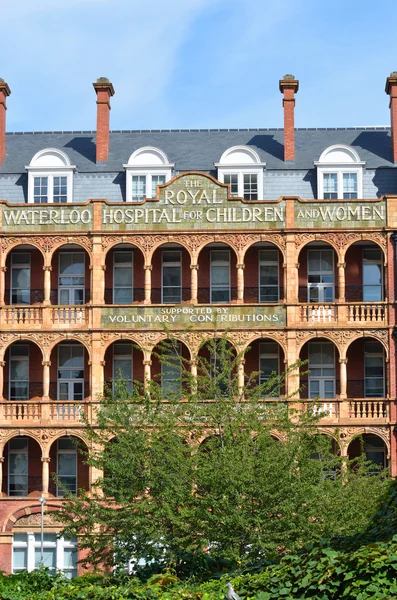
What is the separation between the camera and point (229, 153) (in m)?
50.1

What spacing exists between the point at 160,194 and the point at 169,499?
62.2 feet

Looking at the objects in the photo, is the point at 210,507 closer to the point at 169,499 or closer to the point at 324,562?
the point at 169,499

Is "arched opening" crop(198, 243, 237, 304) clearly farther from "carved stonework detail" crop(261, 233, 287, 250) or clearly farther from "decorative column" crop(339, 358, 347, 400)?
"decorative column" crop(339, 358, 347, 400)

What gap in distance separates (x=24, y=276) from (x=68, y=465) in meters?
7.67

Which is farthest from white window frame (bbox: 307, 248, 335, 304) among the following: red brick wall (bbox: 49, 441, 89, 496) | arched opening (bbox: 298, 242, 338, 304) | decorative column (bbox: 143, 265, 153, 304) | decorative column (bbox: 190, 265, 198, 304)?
red brick wall (bbox: 49, 441, 89, 496)

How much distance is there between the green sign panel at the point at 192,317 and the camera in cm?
4769

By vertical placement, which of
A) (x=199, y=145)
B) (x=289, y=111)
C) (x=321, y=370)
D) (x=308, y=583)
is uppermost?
(x=289, y=111)

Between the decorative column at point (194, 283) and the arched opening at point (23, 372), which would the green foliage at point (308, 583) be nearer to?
the decorative column at point (194, 283)

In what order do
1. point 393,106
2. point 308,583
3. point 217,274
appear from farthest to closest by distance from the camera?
point 393,106
point 217,274
point 308,583

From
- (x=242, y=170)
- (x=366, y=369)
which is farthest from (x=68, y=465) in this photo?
(x=242, y=170)

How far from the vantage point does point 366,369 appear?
48.5 meters

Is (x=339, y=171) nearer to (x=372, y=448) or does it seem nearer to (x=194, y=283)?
(x=194, y=283)

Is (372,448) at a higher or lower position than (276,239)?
lower

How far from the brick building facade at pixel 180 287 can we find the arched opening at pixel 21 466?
55 millimetres
